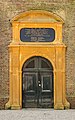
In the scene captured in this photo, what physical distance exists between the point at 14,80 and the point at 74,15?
12.3 feet

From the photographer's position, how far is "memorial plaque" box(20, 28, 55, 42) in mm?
17141

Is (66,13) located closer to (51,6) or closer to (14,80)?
(51,6)

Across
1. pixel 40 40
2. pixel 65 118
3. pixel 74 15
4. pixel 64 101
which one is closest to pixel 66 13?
pixel 74 15

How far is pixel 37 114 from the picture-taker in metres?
15.3

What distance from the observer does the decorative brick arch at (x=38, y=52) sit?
1706 cm

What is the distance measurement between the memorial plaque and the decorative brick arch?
0.13 meters

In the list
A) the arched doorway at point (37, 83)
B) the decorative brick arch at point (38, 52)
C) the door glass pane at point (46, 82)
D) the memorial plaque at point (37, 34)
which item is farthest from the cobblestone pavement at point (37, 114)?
the memorial plaque at point (37, 34)

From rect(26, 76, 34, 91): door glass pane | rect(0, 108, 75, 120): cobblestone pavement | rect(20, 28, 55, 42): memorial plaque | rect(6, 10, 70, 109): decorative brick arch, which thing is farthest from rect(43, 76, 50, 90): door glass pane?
rect(20, 28, 55, 42): memorial plaque

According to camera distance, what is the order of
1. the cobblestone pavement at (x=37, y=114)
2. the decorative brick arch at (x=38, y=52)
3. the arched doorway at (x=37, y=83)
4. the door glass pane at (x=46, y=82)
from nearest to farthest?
the cobblestone pavement at (x=37, y=114), the decorative brick arch at (x=38, y=52), the arched doorway at (x=37, y=83), the door glass pane at (x=46, y=82)

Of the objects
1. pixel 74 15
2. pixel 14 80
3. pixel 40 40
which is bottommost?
pixel 14 80

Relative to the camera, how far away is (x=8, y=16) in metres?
17.2

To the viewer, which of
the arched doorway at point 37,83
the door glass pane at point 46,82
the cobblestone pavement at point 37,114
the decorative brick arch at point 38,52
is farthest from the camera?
the door glass pane at point 46,82

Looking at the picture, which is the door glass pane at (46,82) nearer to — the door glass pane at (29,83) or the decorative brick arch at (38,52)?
the decorative brick arch at (38,52)

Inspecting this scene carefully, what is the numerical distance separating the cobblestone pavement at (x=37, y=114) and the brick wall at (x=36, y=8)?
118 cm
